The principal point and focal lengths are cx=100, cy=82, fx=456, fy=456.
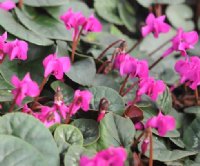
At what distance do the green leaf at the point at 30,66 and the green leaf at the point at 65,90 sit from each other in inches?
3.1

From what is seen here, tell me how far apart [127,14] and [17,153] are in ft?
3.88

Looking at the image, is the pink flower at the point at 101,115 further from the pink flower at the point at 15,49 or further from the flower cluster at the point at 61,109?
the pink flower at the point at 15,49

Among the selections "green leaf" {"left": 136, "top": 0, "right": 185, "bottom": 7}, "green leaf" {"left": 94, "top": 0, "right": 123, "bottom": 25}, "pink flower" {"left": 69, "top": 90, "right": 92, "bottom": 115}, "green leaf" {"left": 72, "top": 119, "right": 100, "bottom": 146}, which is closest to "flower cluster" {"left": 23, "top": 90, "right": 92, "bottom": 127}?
"pink flower" {"left": 69, "top": 90, "right": 92, "bottom": 115}

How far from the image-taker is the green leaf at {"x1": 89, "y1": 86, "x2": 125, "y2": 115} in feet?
4.48

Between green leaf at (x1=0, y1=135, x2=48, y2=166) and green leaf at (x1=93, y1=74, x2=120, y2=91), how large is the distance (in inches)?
19.0

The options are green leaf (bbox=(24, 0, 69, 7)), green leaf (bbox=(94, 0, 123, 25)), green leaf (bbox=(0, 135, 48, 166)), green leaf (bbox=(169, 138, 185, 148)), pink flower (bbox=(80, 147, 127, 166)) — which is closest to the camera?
pink flower (bbox=(80, 147, 127, 166))

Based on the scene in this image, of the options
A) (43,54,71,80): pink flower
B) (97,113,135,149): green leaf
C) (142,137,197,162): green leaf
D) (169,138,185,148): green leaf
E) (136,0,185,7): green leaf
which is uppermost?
(136,0,185,7): green leaf

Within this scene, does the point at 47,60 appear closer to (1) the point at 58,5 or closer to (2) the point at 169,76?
(1) the point at 58,5

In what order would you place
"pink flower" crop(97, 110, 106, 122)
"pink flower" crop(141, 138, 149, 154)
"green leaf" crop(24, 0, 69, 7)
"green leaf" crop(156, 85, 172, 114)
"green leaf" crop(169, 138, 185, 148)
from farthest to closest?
"green leaf" crop(24, 0, 69, 7) → "green leaf" crop(156, 85, 172, 114) → "green leaf" crop(169, 138, 185, 148) → "pink flower" crop(97, 110, 106, 122) → "pink flower" crop(141, 138, 149, 154)

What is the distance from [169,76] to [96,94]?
48 centimetres

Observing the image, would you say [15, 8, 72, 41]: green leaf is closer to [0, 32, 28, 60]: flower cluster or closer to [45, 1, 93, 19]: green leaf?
[45, 1, 93, 19]: green leaf

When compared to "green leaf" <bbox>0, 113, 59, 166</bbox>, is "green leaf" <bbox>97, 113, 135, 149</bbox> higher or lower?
lower

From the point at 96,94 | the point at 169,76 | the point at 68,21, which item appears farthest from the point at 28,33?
the point at 169,76

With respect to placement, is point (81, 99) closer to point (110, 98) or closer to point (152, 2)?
point (110, 98)
